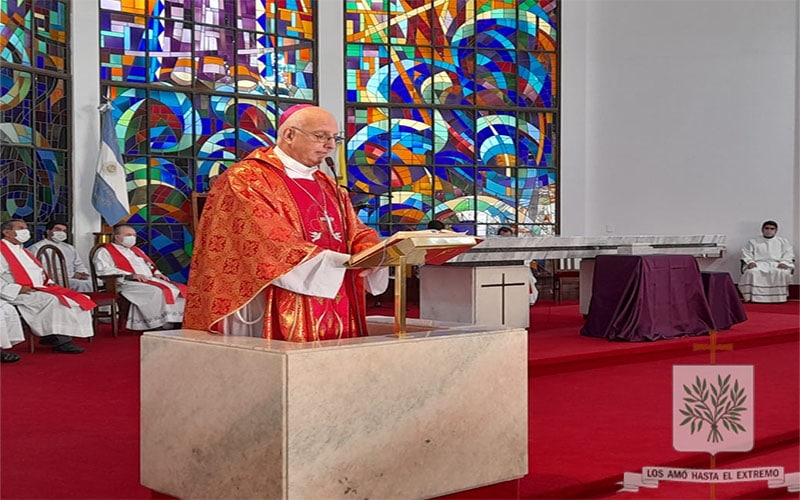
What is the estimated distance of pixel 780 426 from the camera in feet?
15.6

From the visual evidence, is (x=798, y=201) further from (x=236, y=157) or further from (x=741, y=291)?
(x=236, y=157)

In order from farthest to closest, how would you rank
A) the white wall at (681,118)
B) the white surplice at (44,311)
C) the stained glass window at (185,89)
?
the white wall at (681,118)
the stained glass window at (185,89)
the white surplice at (44,311)

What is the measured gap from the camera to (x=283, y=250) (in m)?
3.29

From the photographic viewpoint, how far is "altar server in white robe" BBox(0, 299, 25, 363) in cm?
698

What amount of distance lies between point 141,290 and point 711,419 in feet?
19.3

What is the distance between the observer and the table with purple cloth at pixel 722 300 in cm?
844

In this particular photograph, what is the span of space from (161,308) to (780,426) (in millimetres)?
5820

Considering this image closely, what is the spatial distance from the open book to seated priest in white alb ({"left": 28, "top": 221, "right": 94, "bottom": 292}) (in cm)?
642

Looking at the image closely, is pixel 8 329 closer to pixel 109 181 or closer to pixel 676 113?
pixel 109 181

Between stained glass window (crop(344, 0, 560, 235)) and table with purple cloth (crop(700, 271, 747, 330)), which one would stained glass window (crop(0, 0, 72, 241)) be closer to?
stained glass window (crop(344, 0, 560, 235))

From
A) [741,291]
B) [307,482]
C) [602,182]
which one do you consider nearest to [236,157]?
[602,182]

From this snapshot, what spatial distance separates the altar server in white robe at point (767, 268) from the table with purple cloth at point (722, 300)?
3913mm

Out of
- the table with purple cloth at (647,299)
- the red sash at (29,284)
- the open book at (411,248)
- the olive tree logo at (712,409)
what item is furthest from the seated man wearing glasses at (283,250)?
the red sash at (29,284)

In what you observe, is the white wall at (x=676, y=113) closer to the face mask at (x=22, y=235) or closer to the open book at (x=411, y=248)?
the face mask at (x=22, y=235)
